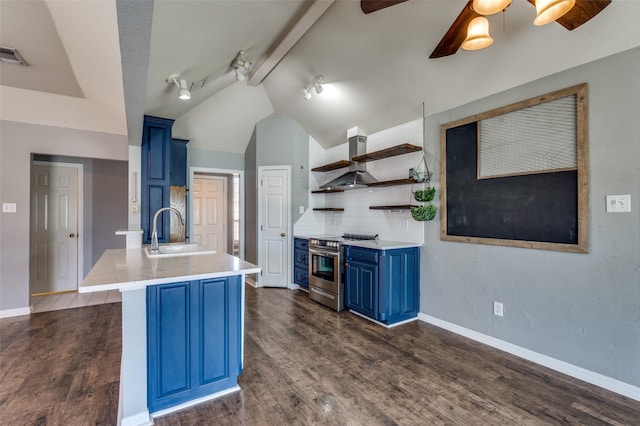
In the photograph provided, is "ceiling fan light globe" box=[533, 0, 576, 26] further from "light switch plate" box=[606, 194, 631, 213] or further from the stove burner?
the stove burner

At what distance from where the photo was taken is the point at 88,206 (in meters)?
4.72

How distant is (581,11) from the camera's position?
66.8 inches

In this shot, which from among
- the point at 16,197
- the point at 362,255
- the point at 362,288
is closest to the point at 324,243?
the point at 362,255

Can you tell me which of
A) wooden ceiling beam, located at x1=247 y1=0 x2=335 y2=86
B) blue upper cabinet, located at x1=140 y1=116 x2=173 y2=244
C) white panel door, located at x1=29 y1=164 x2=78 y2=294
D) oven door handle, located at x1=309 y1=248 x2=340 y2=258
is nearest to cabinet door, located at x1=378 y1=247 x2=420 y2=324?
oven door handle, located at x1=309 y1=248 x2=340 y2=258

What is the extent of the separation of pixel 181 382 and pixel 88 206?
4.15 metres

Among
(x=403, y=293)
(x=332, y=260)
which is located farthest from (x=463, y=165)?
(x=332, y=260)

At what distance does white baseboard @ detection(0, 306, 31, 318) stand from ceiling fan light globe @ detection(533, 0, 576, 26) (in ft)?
18.7

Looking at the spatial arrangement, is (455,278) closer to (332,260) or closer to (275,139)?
(332,260)

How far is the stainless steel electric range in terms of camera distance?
3828 mm

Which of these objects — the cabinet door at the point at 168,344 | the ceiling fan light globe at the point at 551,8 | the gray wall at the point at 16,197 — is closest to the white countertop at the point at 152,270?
the cabinet door at the point at 168,344

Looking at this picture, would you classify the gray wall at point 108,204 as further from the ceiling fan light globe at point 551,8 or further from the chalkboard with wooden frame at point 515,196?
the ceiling fan light globe at point 551,8

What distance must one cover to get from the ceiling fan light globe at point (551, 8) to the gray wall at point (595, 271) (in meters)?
1.06

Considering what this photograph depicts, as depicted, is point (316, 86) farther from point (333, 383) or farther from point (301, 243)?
point (333, 383)

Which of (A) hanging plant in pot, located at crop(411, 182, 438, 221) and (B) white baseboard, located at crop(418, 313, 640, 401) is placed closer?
(B) white baseboard, located at crop(418, 313, 640, 401)
